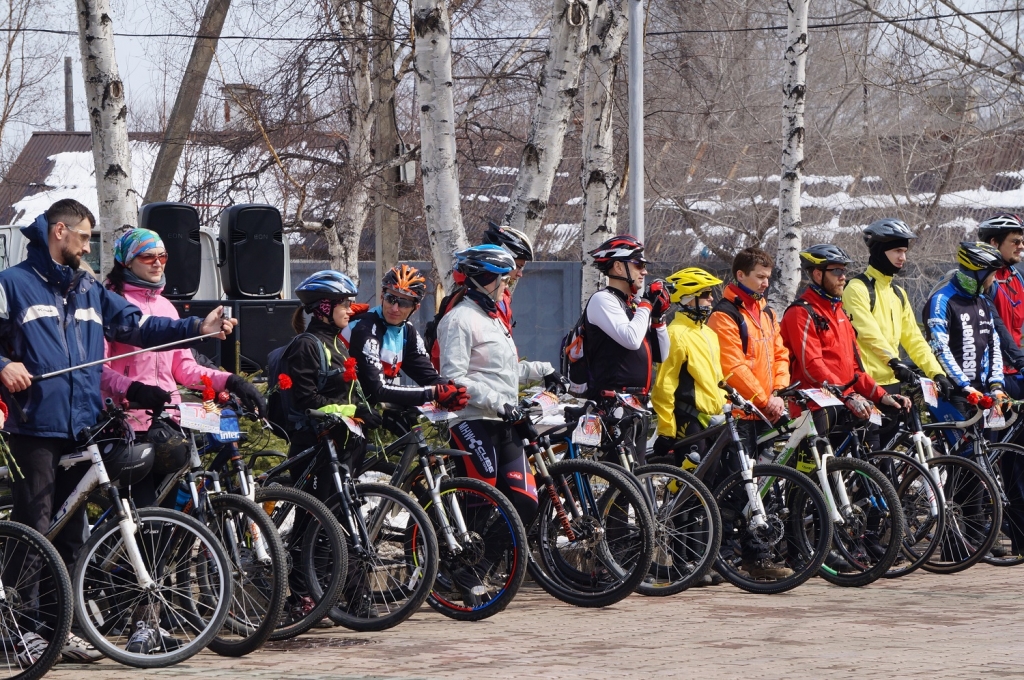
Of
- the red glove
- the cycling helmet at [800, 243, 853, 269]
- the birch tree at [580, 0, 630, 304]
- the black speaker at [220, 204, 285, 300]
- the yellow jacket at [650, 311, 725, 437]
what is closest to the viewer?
the red glove

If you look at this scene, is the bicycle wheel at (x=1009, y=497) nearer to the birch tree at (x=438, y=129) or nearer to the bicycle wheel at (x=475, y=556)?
the bicycle wheel at (x=475, y=556)

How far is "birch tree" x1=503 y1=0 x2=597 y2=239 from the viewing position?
11.3 metres

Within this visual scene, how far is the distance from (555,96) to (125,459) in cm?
595

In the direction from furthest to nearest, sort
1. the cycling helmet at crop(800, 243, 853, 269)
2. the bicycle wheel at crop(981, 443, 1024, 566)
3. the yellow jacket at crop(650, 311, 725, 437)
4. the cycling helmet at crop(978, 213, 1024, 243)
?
the cycling helmet at crop(978, 213, 1024, 243) < the bicycle wheel at crop(981, 443, 1024, 566) < the cycling helmet at crop(800, 243, 853, 269) < the yellow jacket at crop(650, 311, 725, 437)

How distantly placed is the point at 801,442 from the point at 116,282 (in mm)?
3933

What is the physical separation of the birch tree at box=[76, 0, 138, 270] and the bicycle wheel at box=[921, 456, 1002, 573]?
631cm

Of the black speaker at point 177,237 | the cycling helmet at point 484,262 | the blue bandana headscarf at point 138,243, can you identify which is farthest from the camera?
the black speaker at point 177,237

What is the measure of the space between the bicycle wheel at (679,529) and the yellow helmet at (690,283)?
3.61 ft

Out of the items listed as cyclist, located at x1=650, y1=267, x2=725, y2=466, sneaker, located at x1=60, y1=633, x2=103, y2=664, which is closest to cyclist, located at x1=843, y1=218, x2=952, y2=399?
cyclist, located at x1=650, y1=267, x2=725, y2=466

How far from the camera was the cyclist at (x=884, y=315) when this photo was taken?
9.22 m

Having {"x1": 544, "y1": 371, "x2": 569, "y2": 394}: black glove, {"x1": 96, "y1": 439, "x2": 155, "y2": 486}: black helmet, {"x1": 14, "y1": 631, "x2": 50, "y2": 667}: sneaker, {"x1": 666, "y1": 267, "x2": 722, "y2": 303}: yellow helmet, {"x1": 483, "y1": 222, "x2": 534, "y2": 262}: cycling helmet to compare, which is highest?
{"x1": 483, "y1": 222, "x2": 534, "y2": 262}: cycling helmet

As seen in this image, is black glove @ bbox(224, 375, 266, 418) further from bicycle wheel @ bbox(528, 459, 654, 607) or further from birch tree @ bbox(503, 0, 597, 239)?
birch tree @ bbox(503, 0, 597, 239)

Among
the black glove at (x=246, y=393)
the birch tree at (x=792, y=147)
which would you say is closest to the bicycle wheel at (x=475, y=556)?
the black glove at (x=246, y=393)

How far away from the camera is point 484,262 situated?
7.65 metres
